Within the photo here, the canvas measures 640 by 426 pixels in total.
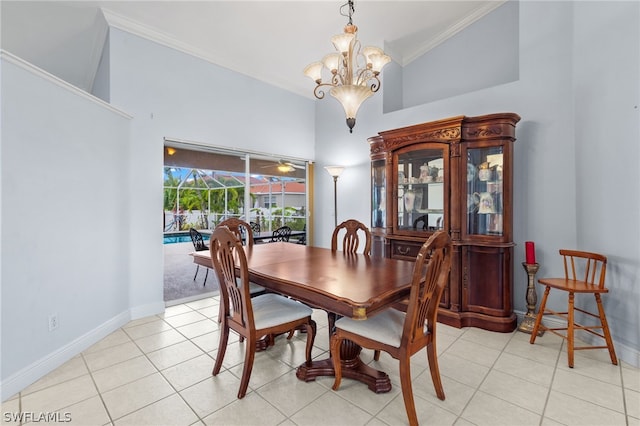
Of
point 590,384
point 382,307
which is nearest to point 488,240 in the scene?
point 590,384

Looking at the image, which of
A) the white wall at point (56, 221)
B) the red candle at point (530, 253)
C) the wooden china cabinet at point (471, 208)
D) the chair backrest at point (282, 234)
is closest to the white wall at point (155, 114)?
the white wall at point (56, 221)

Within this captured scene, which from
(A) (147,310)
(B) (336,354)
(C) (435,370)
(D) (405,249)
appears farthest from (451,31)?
(A) (147,310)

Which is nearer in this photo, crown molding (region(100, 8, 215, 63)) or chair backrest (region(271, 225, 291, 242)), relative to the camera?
crown molding (region(100, 8, 215, 63))

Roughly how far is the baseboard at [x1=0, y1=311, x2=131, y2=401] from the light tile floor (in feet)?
0.17

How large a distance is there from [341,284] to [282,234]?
3.26m

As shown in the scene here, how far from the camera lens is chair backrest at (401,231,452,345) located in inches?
61.2

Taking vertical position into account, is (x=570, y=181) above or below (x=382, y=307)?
above

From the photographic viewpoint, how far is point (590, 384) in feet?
6.63

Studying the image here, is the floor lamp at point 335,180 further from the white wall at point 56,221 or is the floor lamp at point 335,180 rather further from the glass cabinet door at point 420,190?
the white wall at point 56,221

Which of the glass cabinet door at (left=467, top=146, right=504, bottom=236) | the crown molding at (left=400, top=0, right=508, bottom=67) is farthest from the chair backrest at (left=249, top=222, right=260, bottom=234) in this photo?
the crown molding at (left=400, top=0, right=508, bottom=67)

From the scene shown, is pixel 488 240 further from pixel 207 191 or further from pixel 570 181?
pixel 207 191

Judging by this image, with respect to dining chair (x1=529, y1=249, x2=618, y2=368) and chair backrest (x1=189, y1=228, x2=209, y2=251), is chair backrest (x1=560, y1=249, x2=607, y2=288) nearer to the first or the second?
dining chair (x1=529, y1=249, x2=618, y2=368)

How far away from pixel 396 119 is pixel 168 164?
3074 millimetres

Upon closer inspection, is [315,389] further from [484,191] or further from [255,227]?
[255,227]
